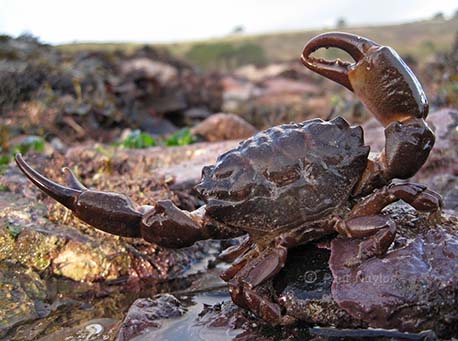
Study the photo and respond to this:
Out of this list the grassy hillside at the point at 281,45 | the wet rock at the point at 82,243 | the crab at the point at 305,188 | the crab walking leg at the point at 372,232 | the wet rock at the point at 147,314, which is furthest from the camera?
the grassy hillside at the point at 281,45

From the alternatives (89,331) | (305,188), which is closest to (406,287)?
(305,188)

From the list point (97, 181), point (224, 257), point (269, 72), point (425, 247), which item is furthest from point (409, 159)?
point (269, 72)

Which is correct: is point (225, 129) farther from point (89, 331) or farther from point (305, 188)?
point (305, 188)

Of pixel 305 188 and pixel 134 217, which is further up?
pixel 305 188

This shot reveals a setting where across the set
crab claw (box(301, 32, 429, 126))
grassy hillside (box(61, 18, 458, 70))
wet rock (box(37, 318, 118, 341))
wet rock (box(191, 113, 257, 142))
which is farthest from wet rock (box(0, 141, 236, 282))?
grassy hillside (box(61, 18, 458, 70))

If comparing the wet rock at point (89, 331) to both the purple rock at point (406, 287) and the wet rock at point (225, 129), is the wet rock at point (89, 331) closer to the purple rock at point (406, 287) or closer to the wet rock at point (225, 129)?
the purple rock at point (406, 287)

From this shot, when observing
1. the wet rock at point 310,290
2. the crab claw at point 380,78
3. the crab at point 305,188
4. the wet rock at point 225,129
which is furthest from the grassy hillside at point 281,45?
the wet rock at point 310,290
